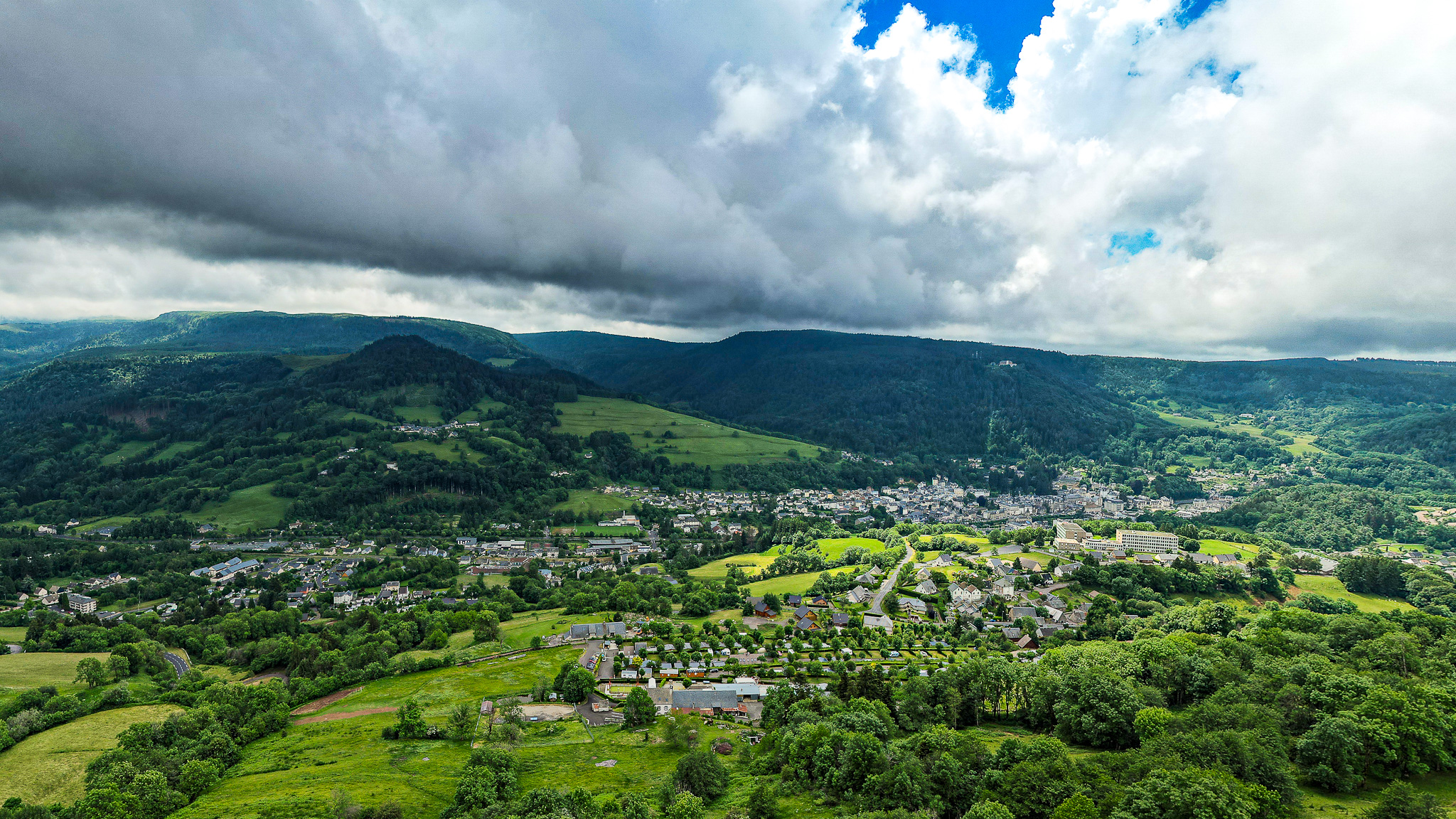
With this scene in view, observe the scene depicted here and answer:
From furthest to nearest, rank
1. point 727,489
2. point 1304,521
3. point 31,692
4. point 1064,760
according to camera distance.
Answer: point 727,489 → point 1304,521 → point 31,692 → point 1064,760

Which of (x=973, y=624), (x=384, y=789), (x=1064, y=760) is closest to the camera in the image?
(x=1064, y=760)

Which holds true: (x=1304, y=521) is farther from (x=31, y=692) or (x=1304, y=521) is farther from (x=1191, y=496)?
(x=31, y=692)

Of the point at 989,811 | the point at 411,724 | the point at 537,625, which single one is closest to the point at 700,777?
the point at 989,811

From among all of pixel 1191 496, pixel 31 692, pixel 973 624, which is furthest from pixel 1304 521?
pixel 31 692

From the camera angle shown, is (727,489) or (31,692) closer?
(31,692)

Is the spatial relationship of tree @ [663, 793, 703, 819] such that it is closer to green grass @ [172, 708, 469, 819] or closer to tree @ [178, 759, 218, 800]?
green grass @ [172, 708, 469, 819]

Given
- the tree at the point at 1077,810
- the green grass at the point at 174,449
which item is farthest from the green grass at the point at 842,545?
the green grass at the point at 174,449

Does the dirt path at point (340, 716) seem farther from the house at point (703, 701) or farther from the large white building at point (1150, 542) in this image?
the large white building at point (1150, 542)
